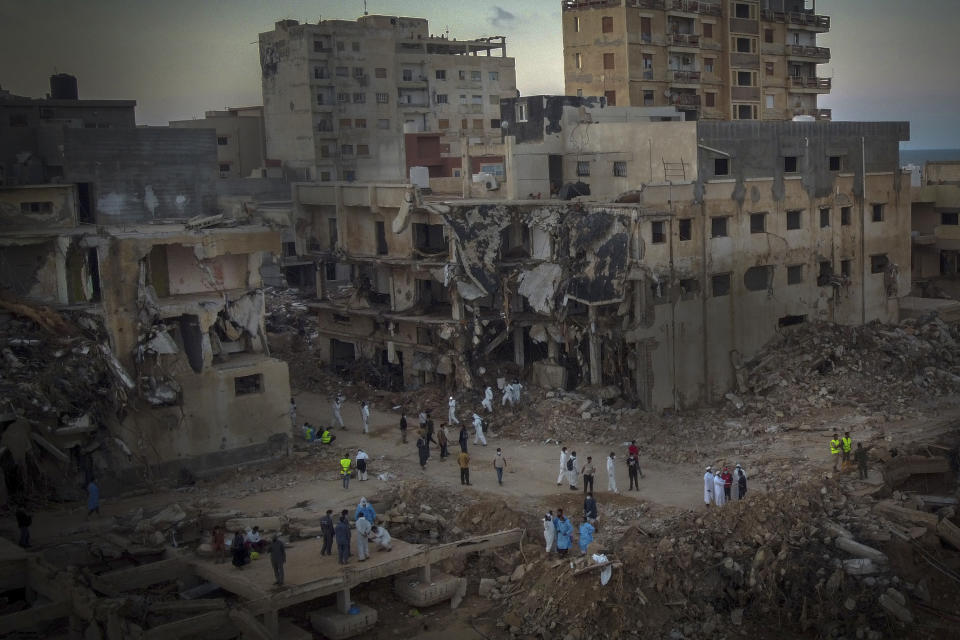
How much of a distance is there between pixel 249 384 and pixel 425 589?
33.4 ft

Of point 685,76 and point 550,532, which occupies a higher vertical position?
point 685,76

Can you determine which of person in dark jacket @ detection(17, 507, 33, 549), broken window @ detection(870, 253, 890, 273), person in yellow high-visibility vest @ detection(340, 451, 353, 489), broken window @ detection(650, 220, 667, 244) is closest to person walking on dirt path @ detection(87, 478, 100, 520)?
person in dark jacket @ detection(17, 507, 33, 549)

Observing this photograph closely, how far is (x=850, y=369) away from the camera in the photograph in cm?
3600

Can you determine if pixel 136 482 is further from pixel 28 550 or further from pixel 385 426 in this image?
pixel 385 426

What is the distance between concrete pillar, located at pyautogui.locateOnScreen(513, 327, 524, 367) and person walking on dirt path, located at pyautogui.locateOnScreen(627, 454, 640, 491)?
34.0ft

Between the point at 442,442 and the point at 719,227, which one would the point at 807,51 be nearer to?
the point at 719,227

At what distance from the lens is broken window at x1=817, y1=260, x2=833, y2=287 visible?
40281 mm

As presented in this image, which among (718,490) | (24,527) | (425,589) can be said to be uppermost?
(24,527)

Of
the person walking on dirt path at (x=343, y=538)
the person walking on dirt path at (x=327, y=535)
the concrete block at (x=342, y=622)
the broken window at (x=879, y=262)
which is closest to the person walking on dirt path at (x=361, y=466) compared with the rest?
the person walking on dirt path at (x=327, y=535)

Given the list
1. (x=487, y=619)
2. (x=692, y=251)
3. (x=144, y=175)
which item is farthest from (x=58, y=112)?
(x=487, y=619)

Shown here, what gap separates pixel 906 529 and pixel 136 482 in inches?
689

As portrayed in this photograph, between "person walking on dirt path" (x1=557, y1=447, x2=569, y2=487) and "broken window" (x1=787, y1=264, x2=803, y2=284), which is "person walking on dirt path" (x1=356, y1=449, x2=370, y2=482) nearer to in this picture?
"person walking on dirt path" (x1=557, y1=447, x2=569, y2=487)

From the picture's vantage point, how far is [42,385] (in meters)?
27.1

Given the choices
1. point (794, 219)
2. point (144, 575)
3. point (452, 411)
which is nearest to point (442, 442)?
point (452, 411)
